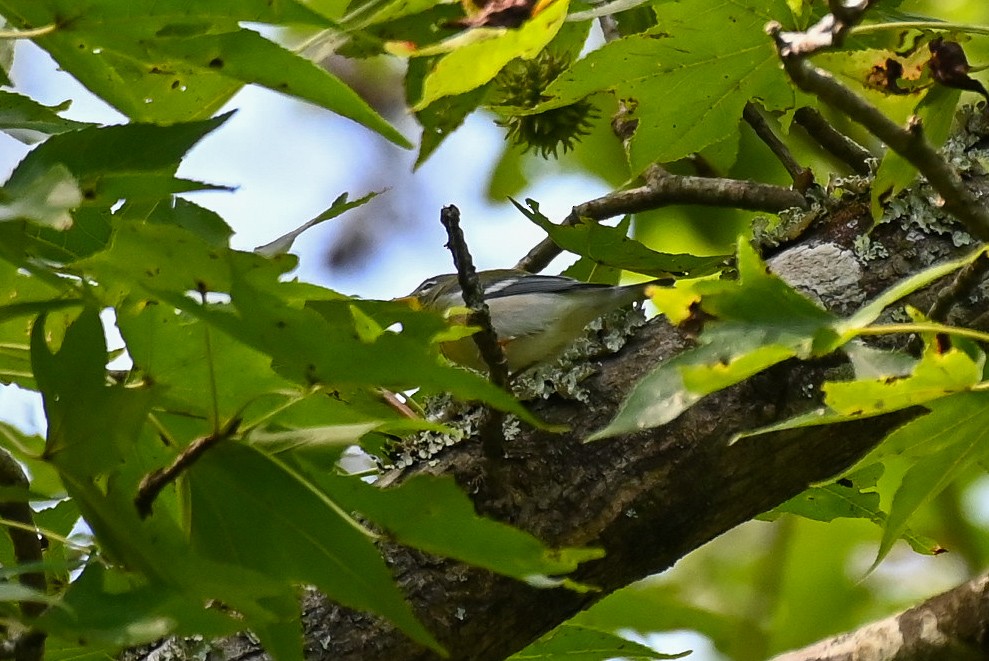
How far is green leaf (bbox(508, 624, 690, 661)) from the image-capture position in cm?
152

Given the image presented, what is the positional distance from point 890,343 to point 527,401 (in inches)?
18.9

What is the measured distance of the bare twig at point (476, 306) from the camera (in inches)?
45.8

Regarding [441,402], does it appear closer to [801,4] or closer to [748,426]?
[748,426]

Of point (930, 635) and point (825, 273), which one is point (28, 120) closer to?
point (825, 273)

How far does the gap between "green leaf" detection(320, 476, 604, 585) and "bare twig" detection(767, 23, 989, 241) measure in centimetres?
45

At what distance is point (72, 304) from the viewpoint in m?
0.91

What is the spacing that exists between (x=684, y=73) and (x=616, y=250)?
32 centimetres

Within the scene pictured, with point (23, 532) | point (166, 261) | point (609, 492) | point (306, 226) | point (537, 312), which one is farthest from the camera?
point (537, 312)

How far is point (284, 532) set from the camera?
964mm

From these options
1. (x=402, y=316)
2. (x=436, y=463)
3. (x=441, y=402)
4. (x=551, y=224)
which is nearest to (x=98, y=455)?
(x=402, y=316)

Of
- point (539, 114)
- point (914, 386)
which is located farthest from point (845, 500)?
point (539, 114)

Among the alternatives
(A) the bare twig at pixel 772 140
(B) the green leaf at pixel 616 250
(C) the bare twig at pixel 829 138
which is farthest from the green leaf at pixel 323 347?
(C) the bare twig at pixel 829 138

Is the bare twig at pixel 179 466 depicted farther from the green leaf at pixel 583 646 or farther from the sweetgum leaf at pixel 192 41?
the green leaf at pixel 583 646

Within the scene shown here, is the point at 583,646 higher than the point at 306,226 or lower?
lower
